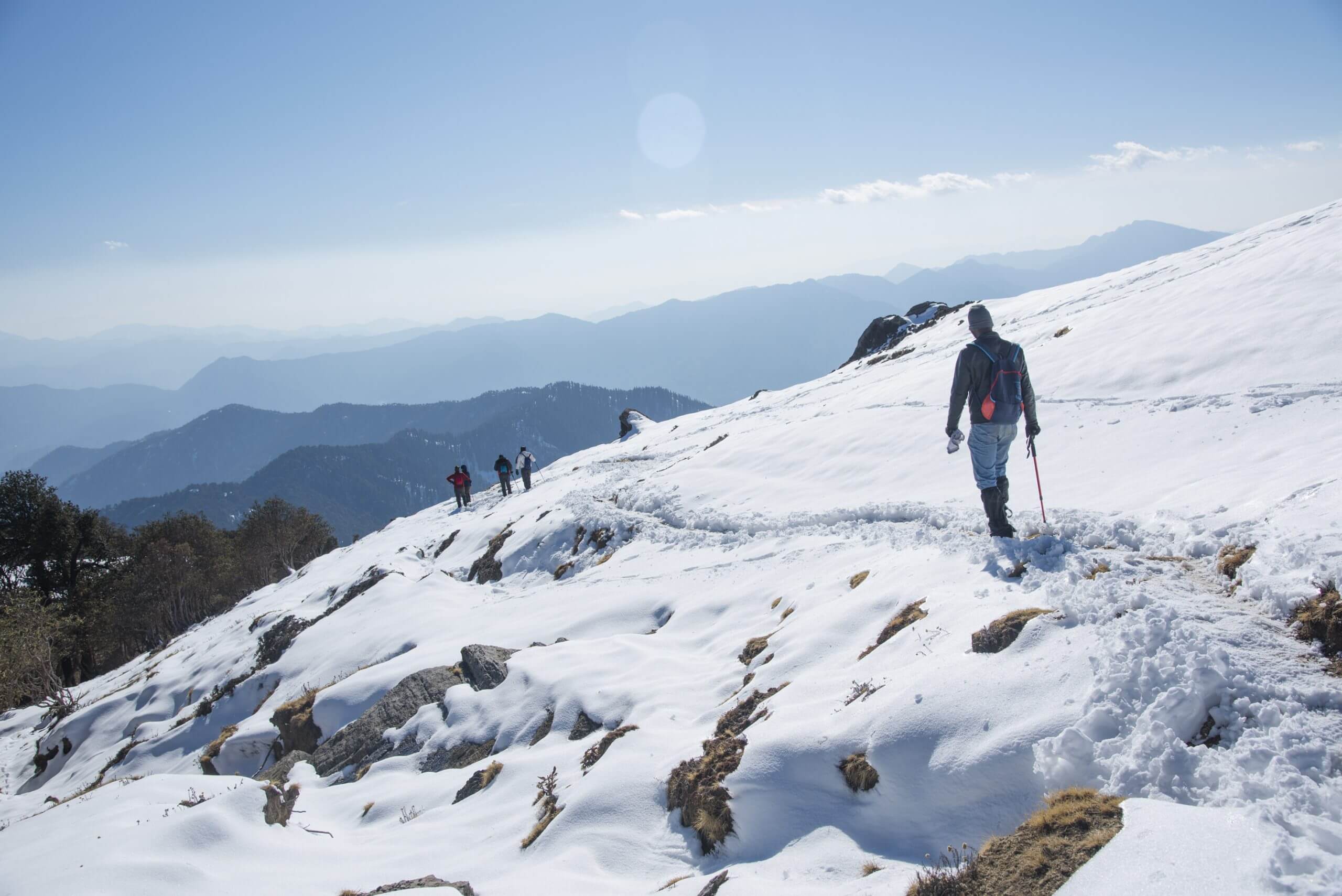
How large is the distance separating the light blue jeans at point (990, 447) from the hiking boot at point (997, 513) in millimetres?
119

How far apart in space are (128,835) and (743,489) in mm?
15902

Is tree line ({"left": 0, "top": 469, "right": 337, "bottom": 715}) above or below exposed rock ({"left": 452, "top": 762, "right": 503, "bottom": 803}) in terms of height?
below

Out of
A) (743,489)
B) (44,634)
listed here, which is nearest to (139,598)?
(44,634)

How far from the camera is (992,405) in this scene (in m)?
8.97

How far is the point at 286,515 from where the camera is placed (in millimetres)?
66500

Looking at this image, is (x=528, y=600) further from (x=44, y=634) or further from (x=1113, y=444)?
(x=44, y=634)

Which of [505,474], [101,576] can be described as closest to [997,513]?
[505,474]

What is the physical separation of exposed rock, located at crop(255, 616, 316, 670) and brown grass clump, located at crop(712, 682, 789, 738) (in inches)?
713

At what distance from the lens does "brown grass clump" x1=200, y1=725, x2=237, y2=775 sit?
1495cm

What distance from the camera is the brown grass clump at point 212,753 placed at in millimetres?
14945

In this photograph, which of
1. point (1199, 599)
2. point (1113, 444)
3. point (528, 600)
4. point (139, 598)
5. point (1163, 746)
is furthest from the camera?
point (139, 598)

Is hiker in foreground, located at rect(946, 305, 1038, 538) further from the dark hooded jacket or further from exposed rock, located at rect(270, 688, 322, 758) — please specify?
exposed rock, located at rect(270, 688, 322, 758)

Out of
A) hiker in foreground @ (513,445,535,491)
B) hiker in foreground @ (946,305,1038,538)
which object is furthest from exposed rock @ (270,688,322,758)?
hiker in foreground @ (513,445,535,491)

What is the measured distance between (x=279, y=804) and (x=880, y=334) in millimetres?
63532
